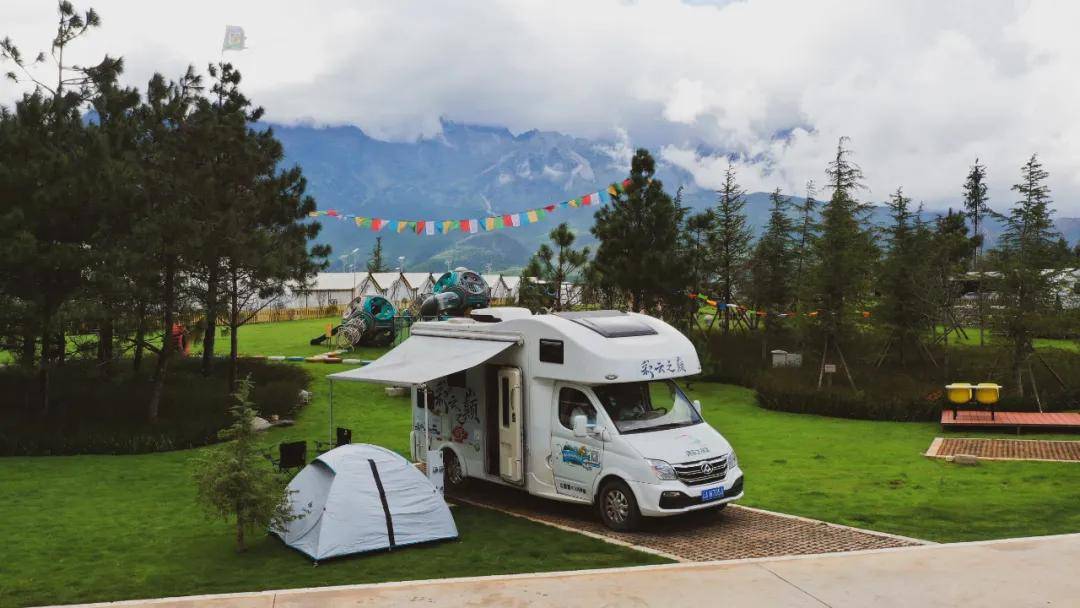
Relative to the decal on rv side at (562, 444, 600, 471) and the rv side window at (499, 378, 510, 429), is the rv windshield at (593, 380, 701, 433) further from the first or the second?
the rv side window at (499, 378, 510, 429)

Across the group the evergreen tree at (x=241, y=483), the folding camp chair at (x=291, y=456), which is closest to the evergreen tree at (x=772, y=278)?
the folding camp chair at (x=291, y=456)

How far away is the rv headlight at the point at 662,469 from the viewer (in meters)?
10.8

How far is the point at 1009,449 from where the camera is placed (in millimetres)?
16969

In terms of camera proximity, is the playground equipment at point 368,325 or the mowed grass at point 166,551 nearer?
the mowed grass at point 166,551

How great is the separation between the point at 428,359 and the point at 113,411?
11276 mm

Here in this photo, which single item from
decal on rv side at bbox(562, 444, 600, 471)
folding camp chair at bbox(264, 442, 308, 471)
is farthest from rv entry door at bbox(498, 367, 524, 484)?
folding camp chair at bbox(264, 442, 308, 471)

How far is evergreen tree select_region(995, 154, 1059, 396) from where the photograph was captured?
2202cm

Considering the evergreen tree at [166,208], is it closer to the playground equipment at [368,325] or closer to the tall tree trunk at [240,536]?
the tall tree trunk at [240,536]

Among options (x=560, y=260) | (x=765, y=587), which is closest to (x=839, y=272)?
(x=560, y=260)

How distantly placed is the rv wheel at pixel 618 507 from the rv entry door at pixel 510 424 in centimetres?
165

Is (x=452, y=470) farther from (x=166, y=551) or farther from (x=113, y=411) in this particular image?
(x=113, y=411)

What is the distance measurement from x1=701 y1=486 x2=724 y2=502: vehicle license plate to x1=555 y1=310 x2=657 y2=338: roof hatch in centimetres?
244

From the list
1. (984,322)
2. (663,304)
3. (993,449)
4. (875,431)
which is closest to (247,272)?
(663,304)

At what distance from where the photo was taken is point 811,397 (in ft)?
76.4
